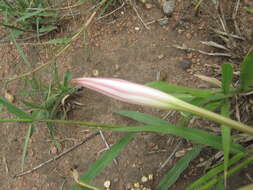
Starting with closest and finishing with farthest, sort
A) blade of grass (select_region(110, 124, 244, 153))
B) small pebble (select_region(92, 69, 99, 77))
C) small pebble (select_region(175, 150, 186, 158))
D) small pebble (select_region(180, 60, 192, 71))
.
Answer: blade of grass (select_region(110, 124, 244, 153)) → small pebble (select_region(175, 150, 186, 158)) → small pebble (select_region(180, 60, 192, 71)) → small pebble (select_region(92, 69, 99, 77))

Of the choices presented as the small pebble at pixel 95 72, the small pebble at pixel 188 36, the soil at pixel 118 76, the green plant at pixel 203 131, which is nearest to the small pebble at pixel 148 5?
the soil at pixel 118 76

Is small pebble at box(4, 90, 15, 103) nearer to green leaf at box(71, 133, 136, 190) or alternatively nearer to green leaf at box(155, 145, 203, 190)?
green leaf at box(71, 133, 136, 190)

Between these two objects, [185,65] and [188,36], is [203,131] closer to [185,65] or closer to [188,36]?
[185,65]

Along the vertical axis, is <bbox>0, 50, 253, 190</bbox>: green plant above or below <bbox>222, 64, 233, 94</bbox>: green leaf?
below

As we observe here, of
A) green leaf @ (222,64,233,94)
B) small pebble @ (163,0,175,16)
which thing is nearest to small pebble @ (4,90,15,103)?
small pebble @ (163,0,175,16)

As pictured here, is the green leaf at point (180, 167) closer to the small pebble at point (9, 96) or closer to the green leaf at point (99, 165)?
the green leaf at point (99, 165)

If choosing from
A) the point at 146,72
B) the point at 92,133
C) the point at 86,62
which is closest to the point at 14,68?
the point at 86,62

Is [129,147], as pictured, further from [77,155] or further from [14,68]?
[14,68]

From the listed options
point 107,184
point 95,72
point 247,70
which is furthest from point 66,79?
point 247,70

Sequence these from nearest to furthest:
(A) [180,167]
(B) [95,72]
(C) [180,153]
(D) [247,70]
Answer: (D) [247,70], (A) [180,167], (C) [180,153], (B) [95,72]
